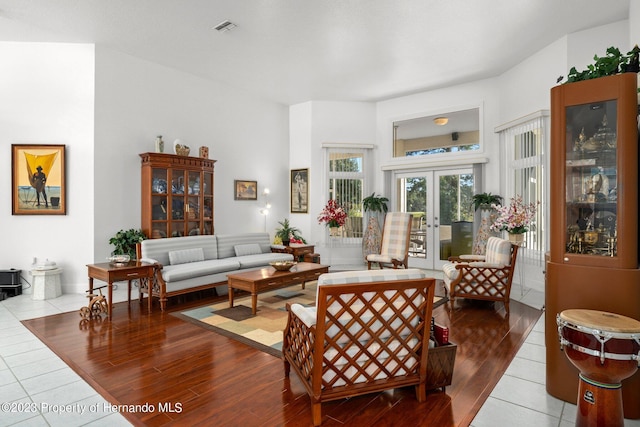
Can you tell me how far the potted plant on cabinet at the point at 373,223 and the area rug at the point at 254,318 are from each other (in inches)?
102

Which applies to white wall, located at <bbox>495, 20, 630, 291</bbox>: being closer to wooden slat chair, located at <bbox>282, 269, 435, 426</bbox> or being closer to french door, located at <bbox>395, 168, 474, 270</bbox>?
french door, located at <bbox>395, 168, 474, 270</bbox>

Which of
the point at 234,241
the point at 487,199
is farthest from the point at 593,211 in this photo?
the point at 234,241

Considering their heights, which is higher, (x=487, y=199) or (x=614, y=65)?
(x=614, y=65)

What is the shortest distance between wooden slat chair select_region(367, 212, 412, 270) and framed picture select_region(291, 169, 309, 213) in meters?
2.13

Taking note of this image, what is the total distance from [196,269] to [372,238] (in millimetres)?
3991

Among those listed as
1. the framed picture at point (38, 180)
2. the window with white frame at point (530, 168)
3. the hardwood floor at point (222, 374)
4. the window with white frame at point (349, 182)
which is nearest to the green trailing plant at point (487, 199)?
the window with white frame at point (530, 168)

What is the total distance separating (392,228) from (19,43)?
6.56 meters

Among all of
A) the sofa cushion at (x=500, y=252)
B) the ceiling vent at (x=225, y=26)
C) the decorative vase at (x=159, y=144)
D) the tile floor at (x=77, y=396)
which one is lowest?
the tile floor at (x=77, y=396)

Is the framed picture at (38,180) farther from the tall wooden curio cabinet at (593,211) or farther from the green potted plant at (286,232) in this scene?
the tall wooden curio cabinet at (593,211)

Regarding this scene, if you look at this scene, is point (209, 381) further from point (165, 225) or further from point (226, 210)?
point (226, 210)

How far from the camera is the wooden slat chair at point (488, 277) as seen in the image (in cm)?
461

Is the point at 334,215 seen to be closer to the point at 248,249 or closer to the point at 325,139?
the point at 248,249

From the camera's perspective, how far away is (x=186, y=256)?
5449mm

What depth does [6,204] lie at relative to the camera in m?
5.28
